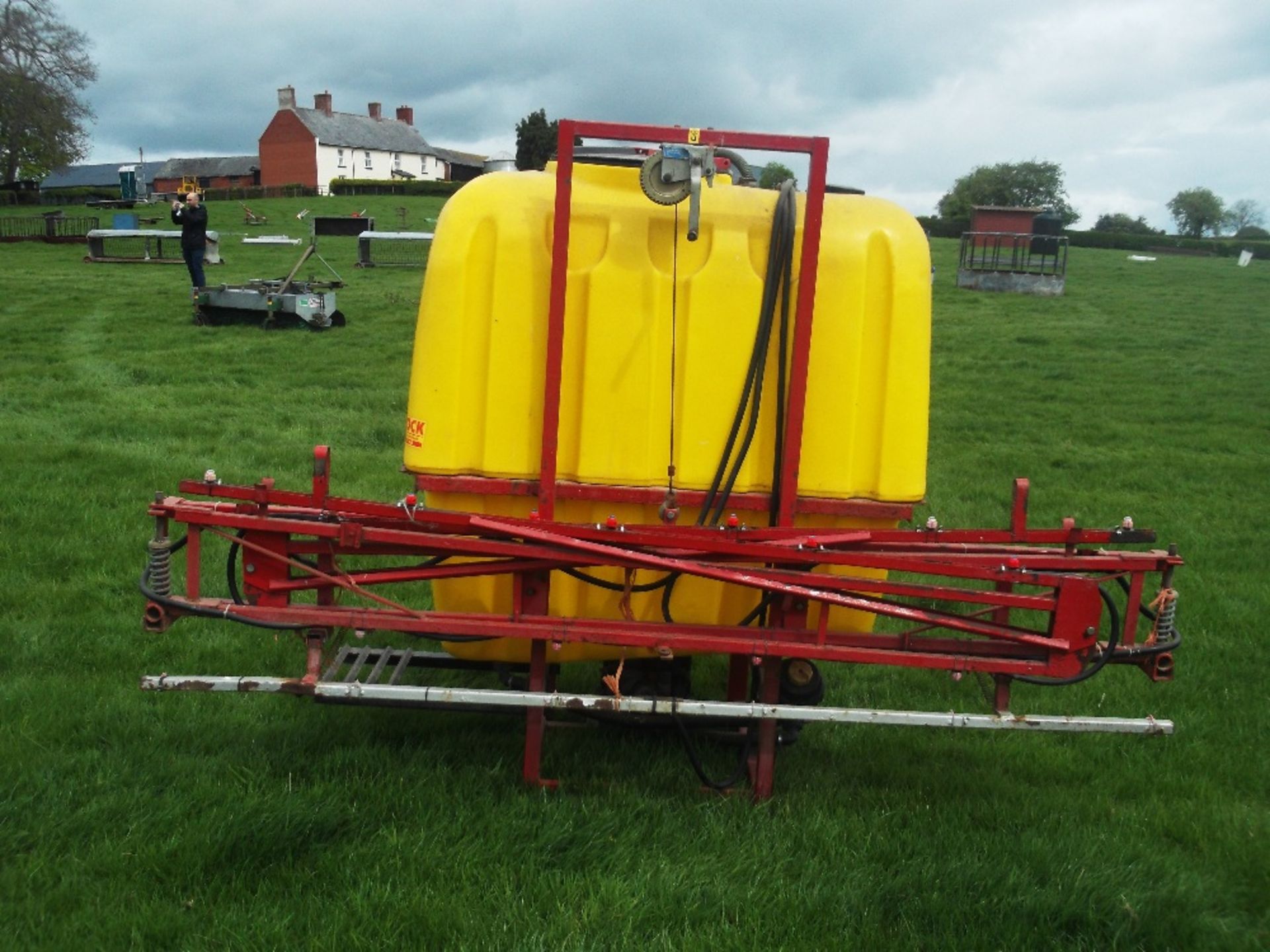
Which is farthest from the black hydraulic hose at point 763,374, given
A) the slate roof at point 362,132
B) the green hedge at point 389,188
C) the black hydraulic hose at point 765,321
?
the slate roof at point 362,132

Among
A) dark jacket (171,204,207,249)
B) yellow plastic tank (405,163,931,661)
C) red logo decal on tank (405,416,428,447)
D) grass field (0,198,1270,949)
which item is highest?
dark jacket (171,204,207,249)

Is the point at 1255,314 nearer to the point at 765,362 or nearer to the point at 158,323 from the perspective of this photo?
the point at 158,323

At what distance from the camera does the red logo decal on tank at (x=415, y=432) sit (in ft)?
14.2

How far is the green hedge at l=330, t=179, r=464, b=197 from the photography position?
60500mm

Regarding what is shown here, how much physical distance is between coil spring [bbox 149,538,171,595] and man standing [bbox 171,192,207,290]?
15840 mm

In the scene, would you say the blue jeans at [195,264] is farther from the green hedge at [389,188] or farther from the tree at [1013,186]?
the tree at [1013,186]

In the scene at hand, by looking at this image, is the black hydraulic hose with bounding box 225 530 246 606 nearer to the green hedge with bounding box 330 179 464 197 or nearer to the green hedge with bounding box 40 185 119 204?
the green hedge with bounding box 330 179 464 197

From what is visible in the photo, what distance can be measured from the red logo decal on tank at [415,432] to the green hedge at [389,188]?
56.8m

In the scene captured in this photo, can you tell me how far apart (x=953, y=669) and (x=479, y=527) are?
1.79m

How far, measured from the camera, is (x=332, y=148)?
89562mm

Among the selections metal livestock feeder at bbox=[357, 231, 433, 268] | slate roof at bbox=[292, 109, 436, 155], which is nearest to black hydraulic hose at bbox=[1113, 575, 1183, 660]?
metal livestock feeder at bbox=[357, 231, 433, 268]

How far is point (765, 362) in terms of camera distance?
4.29 m

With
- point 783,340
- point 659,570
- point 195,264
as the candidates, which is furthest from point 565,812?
point 195,264

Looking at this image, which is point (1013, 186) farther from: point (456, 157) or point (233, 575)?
point (233, 575)
